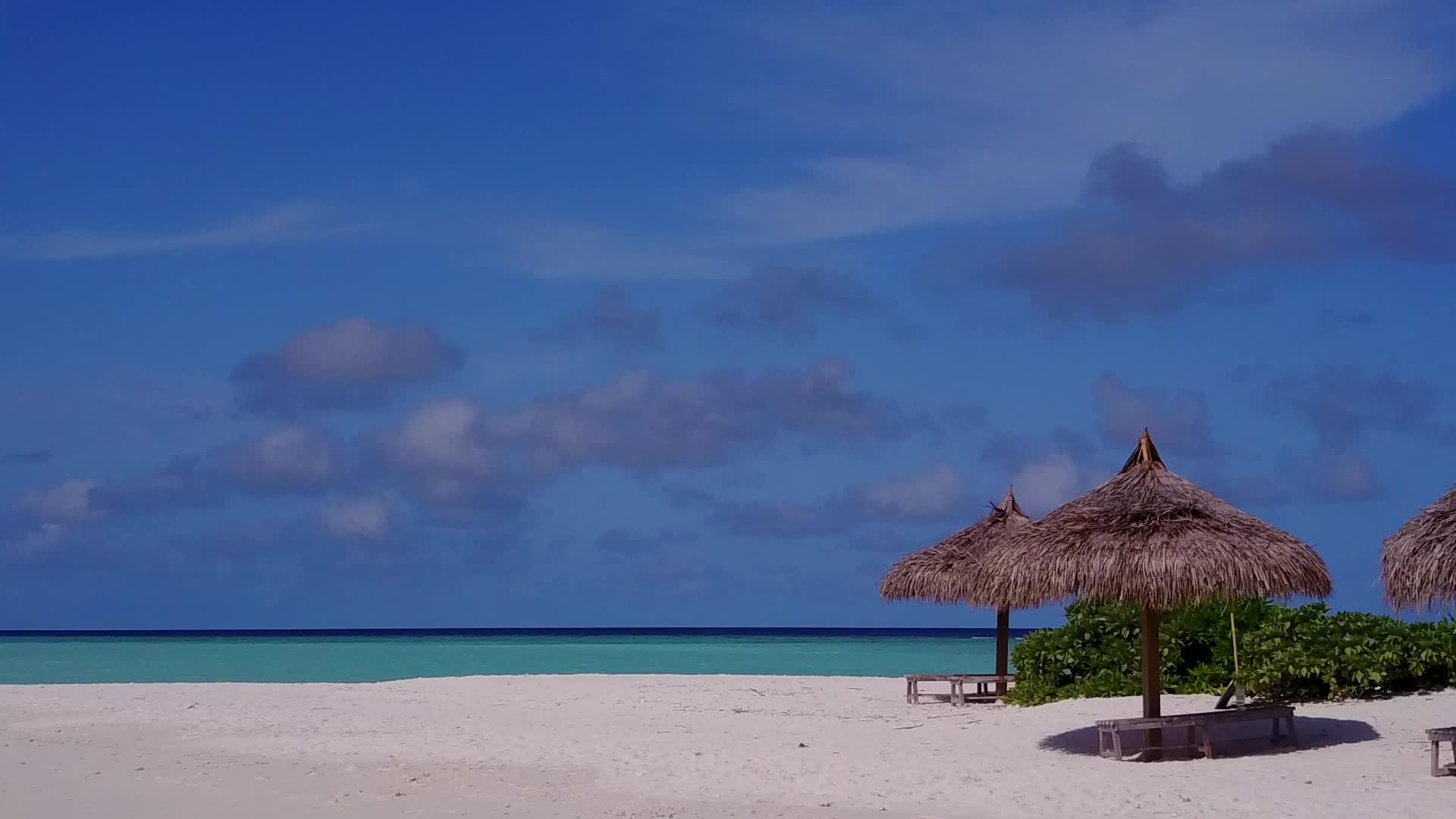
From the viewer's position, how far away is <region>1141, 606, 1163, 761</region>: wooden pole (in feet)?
40.4

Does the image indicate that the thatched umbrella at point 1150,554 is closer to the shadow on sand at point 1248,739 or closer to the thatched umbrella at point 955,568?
the shadow on sand at point 1248,739

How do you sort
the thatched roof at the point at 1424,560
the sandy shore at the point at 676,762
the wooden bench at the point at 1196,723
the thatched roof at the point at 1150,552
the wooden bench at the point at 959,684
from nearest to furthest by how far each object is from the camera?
1. the sandy shore at the point at 676,762
2. the thatched roof at the point at 1424,560
3. the thatched roof at the point at 1150,552
4. the wooden bench at the point at 1196,723
5. the wooden bench at the point at 959,684

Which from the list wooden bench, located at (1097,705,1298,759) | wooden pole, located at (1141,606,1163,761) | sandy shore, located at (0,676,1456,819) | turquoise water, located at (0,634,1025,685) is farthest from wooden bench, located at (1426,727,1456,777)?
turquoise water, located at (0,634,1025,685)

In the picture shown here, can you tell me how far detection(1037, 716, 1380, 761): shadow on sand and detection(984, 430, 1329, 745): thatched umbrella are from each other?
0.86 meters

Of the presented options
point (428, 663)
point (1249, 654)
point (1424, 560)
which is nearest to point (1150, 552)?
point (1424, 560)

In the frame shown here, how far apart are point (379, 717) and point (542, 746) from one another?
392 cm

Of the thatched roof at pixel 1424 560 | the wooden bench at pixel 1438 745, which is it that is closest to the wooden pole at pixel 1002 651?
the thatched roof at pixel 1424 560

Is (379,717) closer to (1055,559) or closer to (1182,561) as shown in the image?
(1055,559)

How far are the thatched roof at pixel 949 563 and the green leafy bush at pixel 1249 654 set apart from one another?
113 cm

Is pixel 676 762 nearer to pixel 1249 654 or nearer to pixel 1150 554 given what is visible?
pixel 1150 554

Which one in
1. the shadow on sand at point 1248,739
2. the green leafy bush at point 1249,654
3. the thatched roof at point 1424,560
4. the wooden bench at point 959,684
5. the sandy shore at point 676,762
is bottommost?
the sandy shore at point 676,762

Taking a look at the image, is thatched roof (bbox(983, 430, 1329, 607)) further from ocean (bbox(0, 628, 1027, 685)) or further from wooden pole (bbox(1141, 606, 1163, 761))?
ocean (bbox(0, 628, 1027, 685))

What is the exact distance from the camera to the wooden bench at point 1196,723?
477 inches

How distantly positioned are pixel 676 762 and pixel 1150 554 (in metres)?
4.26
